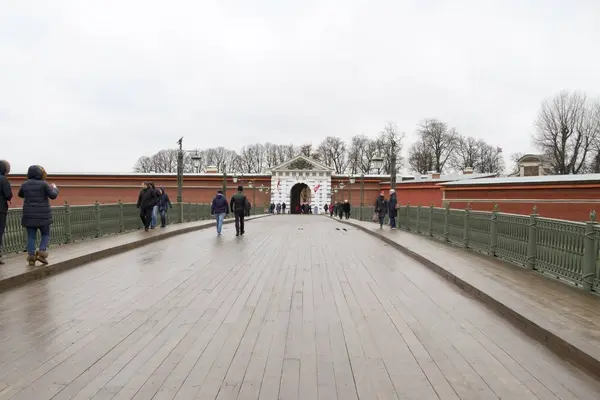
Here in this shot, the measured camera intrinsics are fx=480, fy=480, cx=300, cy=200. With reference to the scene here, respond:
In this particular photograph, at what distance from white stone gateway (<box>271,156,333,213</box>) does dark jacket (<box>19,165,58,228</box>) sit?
56121mm

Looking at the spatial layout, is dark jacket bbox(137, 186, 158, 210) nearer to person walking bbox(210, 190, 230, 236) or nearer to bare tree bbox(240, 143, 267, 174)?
person walking bbox(210, 190, 230, 236)

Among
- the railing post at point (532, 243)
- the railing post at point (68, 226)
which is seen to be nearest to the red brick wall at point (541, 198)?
the railing post at point (532, 243)

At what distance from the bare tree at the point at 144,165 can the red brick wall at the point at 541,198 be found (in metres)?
85.6

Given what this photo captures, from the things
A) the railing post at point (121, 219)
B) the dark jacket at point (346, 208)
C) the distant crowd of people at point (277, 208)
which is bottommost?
the distant crowd of people at point (277, 208)

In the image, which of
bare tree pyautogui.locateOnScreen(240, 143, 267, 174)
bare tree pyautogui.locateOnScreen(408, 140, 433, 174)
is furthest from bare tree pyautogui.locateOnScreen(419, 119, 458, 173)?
bare tree pyautogui.locateOnScreen(240, 143, 267, 174)

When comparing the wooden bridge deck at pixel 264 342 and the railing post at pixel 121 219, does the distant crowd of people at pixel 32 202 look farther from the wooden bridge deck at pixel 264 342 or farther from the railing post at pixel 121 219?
the railing post at pixel 121 219

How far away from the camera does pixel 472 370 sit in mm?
4000

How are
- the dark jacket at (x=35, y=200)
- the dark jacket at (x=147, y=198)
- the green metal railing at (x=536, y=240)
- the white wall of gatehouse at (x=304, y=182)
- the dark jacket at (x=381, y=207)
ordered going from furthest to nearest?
the white wall of gatehouse at (x=304, y=182) → the dark jacket at (x=381, y=207) → the dark jacket at (x=147, y=198) → the dark jacket at (x=35, y=200) → the green metal railing at (x=536, y=240)

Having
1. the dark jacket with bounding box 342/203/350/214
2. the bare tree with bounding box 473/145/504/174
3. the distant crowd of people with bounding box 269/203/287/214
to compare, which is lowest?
the distant crowd of people with bounding box 269/203/287/214

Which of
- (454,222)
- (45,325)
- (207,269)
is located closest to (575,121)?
(454,222)

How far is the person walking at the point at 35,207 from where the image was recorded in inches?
322

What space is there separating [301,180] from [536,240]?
5634 centimetres

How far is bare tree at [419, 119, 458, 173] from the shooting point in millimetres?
78188

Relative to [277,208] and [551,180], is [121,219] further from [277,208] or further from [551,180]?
[277,208]
